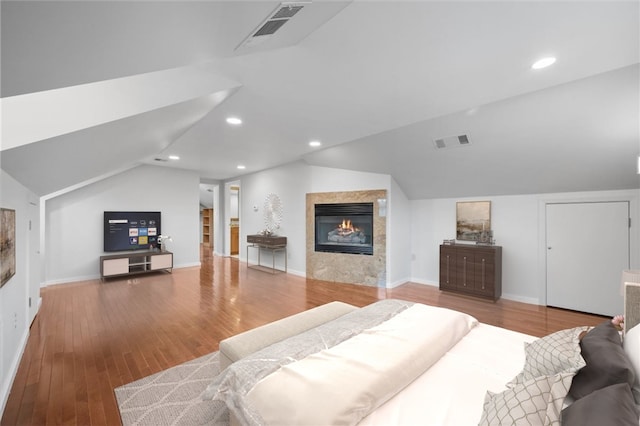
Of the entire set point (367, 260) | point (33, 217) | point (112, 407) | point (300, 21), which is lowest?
point (112, 407)

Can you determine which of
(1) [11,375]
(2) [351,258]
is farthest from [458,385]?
(2) [351,258]

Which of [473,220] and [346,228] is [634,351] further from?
[346,228]

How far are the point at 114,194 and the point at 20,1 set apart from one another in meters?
6.68

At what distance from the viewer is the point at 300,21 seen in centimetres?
145

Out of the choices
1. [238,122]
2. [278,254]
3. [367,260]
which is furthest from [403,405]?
[278,254]

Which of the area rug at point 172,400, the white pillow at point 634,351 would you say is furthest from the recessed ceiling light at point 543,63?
the area rug at point 172,400

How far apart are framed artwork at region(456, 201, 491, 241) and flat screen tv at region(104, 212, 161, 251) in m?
6.73

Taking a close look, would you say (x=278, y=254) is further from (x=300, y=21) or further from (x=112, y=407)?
(x=300, y=21)

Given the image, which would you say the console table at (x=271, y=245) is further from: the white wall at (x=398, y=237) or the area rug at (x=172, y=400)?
the area rug at (x=172, y=400)

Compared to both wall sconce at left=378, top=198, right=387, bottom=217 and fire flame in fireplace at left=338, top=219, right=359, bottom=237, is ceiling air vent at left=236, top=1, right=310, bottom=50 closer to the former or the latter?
wall sconce at left=378, top=198, right=387, bottom=217

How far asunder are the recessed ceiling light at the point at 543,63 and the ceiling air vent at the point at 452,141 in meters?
1.39

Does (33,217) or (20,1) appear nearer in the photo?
(20,1)

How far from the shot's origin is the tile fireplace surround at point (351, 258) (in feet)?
17.1

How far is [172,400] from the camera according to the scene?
2.07m
